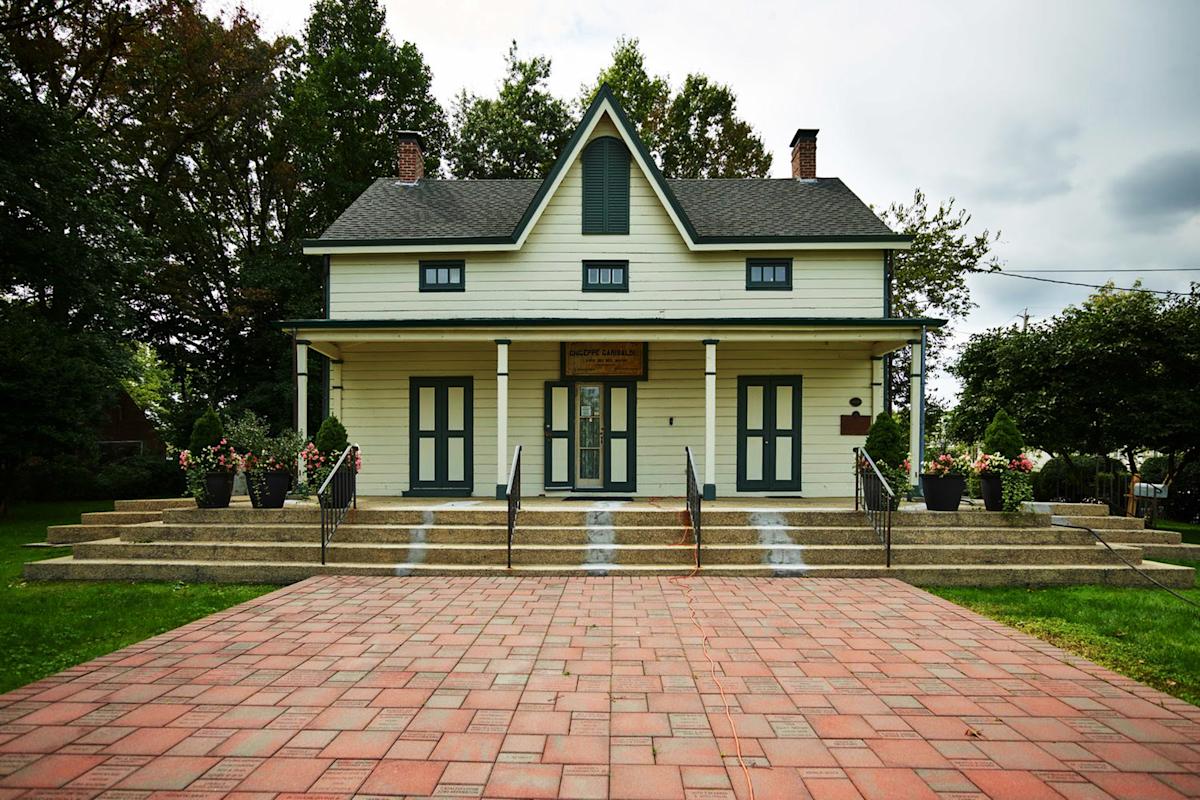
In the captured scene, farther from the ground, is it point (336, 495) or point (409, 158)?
point (409, 158)

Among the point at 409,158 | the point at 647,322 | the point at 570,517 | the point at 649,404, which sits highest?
the point at 409,158

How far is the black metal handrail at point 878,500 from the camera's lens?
26.3ft

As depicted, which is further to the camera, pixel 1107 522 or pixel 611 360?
pixel 611 360

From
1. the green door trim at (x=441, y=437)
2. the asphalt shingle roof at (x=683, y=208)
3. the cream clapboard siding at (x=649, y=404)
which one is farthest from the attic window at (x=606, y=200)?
the green door trim at (x=441, y=437)

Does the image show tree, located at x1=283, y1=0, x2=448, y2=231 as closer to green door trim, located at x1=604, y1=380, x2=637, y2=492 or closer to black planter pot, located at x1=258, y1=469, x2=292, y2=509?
green door trim, located at x1=604, y1=380, x2=637, y2=492

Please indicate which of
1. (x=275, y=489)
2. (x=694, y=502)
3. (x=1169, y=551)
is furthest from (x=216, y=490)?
(x=1169, y=551)

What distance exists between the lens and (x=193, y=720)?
3703 mm

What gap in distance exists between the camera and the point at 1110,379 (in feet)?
44.2

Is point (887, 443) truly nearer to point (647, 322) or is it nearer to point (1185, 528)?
point (647, 322)

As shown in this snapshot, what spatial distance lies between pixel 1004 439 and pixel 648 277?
677cm

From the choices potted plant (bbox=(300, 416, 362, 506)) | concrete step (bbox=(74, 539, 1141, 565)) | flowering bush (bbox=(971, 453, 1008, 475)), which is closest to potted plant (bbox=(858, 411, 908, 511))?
flowering bush (bbox=(971, 453, 1008, 475))

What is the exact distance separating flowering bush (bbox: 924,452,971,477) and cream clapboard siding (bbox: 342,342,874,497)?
10.2ft

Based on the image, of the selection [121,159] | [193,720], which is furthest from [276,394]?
[193,720]

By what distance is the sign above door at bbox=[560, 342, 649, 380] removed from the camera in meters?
12.6
